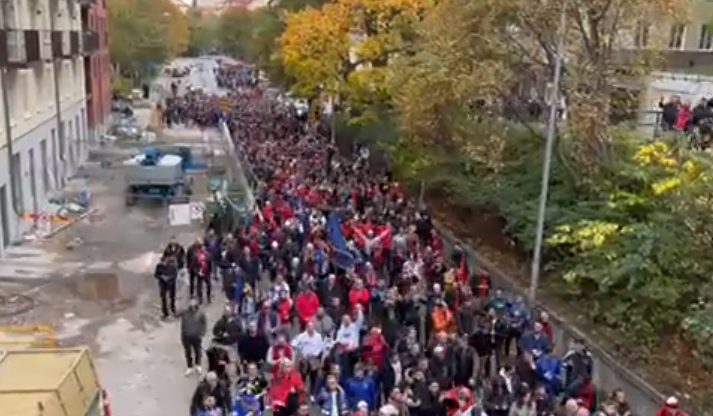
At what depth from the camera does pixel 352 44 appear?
103ft

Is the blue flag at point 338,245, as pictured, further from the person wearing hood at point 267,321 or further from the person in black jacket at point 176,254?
the person wearing hood at point 267,321

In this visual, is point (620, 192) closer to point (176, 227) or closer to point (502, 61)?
point (502, 61)

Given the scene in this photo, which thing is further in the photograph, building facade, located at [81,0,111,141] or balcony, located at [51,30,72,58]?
building facade, located at [81,0,111,141]

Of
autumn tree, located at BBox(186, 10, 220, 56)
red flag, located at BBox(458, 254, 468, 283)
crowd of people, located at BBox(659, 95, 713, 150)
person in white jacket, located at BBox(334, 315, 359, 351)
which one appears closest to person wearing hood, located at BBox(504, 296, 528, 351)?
red flag, located at BBox(458, 254, 468, 283)

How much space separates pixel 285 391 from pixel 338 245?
7.14 m

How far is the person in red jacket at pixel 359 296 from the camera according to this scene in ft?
45.6

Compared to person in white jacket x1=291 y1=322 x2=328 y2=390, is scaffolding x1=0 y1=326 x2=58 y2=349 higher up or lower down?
lower down

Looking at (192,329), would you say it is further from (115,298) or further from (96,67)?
(96,67)

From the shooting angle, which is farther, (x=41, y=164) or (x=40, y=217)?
(x=41, y=164)

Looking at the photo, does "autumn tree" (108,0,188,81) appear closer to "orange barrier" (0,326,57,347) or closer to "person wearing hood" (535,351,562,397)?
"orange barrier" (0,326,57,347)

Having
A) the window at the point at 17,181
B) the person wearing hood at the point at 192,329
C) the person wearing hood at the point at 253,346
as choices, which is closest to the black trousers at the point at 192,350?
the person wearing hood at the point at 192,329

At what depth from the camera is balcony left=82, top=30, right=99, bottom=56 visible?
37.3 metres

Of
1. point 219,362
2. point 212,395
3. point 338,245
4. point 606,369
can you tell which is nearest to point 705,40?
point 338,245

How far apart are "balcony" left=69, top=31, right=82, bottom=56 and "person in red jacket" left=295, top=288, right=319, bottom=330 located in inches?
898
